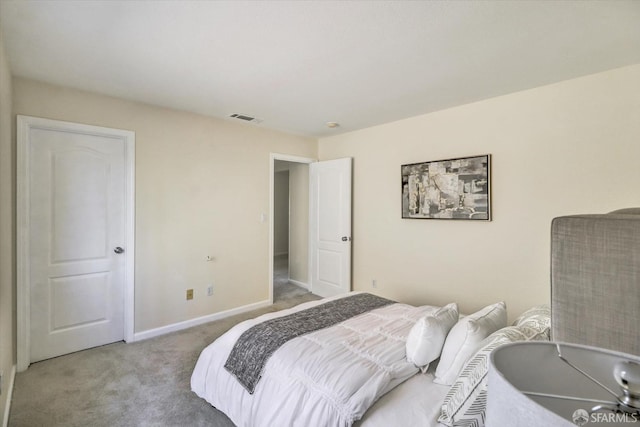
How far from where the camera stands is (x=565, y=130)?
2562 mm

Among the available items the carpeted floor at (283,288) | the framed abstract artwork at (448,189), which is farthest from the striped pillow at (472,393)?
the carpeted floor at (283,288)

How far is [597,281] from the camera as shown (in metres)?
0.68

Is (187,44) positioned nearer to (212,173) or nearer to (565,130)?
(212,173)

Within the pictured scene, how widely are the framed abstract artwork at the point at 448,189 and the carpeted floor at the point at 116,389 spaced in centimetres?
275

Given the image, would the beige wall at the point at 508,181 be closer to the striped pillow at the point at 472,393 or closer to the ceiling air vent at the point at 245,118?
the ceiling air vent at the point at 245,118

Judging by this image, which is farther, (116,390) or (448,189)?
(448,189)

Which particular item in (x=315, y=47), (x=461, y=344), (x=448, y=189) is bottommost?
(x=461, y=344)

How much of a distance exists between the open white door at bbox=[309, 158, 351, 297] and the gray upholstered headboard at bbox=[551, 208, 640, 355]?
136 inches

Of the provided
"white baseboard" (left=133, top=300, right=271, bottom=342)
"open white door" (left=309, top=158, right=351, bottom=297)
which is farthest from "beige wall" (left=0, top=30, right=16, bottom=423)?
"open white door" (left=309, top=158, right=351, bottom=297)

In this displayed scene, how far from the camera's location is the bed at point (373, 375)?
1261mm

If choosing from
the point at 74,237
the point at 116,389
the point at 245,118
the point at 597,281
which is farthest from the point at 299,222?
the point at 597,281

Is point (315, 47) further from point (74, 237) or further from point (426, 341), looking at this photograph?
point (74, 237)

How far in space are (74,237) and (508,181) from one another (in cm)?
414

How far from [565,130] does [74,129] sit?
4.36 m
